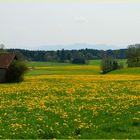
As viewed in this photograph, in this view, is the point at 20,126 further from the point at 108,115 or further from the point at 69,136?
the point at 108,115

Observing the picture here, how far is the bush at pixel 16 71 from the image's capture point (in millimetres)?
62825

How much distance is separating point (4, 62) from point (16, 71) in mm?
4264

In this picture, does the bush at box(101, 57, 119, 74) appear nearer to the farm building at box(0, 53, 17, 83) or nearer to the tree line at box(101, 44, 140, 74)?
the tree line at box(101, 44, 140, 74)

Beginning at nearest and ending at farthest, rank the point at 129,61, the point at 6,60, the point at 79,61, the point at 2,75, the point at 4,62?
the point at 2,75 < the point at 4,62 < the point at 6,60 < the point at 129,61 < the point at 79,61

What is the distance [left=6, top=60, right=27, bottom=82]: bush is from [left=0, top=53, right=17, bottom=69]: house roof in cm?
116

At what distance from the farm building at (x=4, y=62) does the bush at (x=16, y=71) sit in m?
0.84

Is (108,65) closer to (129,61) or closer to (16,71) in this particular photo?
(129,61)

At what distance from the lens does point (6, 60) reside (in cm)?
6669

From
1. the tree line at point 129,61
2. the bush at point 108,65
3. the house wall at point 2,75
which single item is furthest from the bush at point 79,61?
the house wall at point 2,75

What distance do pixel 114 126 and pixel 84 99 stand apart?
11163mm

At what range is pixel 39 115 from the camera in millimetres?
20547

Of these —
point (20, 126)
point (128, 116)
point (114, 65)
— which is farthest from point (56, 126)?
point (114, 65)

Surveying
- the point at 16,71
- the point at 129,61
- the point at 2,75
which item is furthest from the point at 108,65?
the point at 16,71

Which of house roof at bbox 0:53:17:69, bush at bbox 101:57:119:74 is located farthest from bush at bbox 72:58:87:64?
house roof at bbox 0:53:17:69
